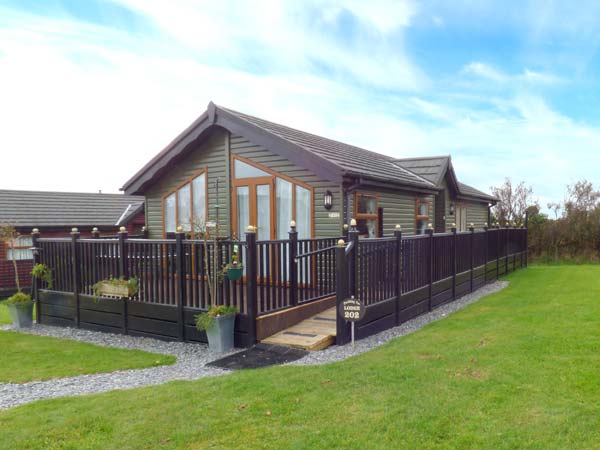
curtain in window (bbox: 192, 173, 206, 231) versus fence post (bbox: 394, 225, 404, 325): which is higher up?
curtain in window (bbox: 192, 173, 206, 231)

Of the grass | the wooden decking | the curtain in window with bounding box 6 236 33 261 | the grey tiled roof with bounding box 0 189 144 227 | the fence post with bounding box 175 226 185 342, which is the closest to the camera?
the grass

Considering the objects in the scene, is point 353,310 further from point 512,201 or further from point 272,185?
point 512,201

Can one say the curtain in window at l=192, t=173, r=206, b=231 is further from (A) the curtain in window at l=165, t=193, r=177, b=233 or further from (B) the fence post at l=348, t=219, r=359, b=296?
(B) the fence post at l=348, t=219, r=359, b=296

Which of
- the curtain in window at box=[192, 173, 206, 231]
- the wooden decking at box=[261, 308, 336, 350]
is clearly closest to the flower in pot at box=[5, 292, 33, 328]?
the curtain in window at box=[192, 173, 206, 231]

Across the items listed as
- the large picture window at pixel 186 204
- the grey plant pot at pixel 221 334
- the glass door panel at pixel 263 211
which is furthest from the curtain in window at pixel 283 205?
the grey plant pot at pixel 221 334

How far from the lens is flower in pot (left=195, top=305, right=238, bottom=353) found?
231 inches

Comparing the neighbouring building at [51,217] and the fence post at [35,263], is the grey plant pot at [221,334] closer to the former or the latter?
the fence post at [35,263]

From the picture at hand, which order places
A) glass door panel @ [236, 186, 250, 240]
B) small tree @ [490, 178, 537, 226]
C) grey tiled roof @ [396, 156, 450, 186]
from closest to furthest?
glass door panel @ [236, 186, 250, 240], grey tiled roof @ [396, 156, 450, 186], small tree @ [490, 178, 537, 226]

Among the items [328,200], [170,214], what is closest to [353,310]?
[328,200]

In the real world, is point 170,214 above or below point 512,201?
below

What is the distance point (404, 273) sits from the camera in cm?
729

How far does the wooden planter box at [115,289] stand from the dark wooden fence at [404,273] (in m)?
3.49

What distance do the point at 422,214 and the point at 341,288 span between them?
7.05 m

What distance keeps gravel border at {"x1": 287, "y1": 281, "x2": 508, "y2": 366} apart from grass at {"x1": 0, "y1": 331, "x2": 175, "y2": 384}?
195 centimetres
